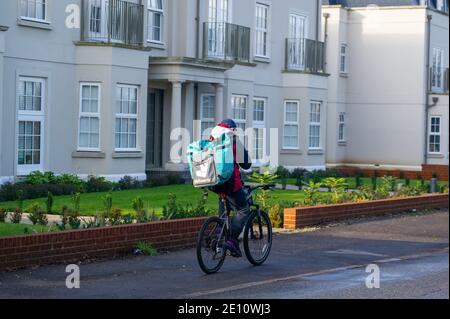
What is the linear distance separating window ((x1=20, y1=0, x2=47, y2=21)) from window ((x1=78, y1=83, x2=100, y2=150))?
7.18ft

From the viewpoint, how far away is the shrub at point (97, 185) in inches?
936

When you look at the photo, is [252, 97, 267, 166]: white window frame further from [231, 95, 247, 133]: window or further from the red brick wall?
the red brick wall

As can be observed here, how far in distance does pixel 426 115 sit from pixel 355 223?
79.8 feet

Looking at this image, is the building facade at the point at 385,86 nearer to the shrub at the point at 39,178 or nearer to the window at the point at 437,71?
the window at the point at 437,71

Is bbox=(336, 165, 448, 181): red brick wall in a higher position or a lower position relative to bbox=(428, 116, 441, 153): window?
lower

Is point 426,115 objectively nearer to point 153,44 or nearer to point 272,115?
point 272,115

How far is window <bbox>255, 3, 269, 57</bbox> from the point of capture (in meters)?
33.0

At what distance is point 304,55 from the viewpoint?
35.2 m

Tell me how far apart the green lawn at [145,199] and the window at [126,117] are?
4.94 ft

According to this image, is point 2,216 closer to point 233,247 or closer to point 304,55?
point 233,247

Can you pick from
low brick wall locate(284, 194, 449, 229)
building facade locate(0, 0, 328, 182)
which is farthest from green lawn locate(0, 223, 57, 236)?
building facade locate(0, 0, 328, 182)

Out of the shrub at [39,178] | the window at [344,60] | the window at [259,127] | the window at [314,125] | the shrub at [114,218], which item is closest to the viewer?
the shrub at [114,218]

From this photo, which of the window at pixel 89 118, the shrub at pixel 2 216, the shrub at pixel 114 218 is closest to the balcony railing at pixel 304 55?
the window at pixel 89 118
